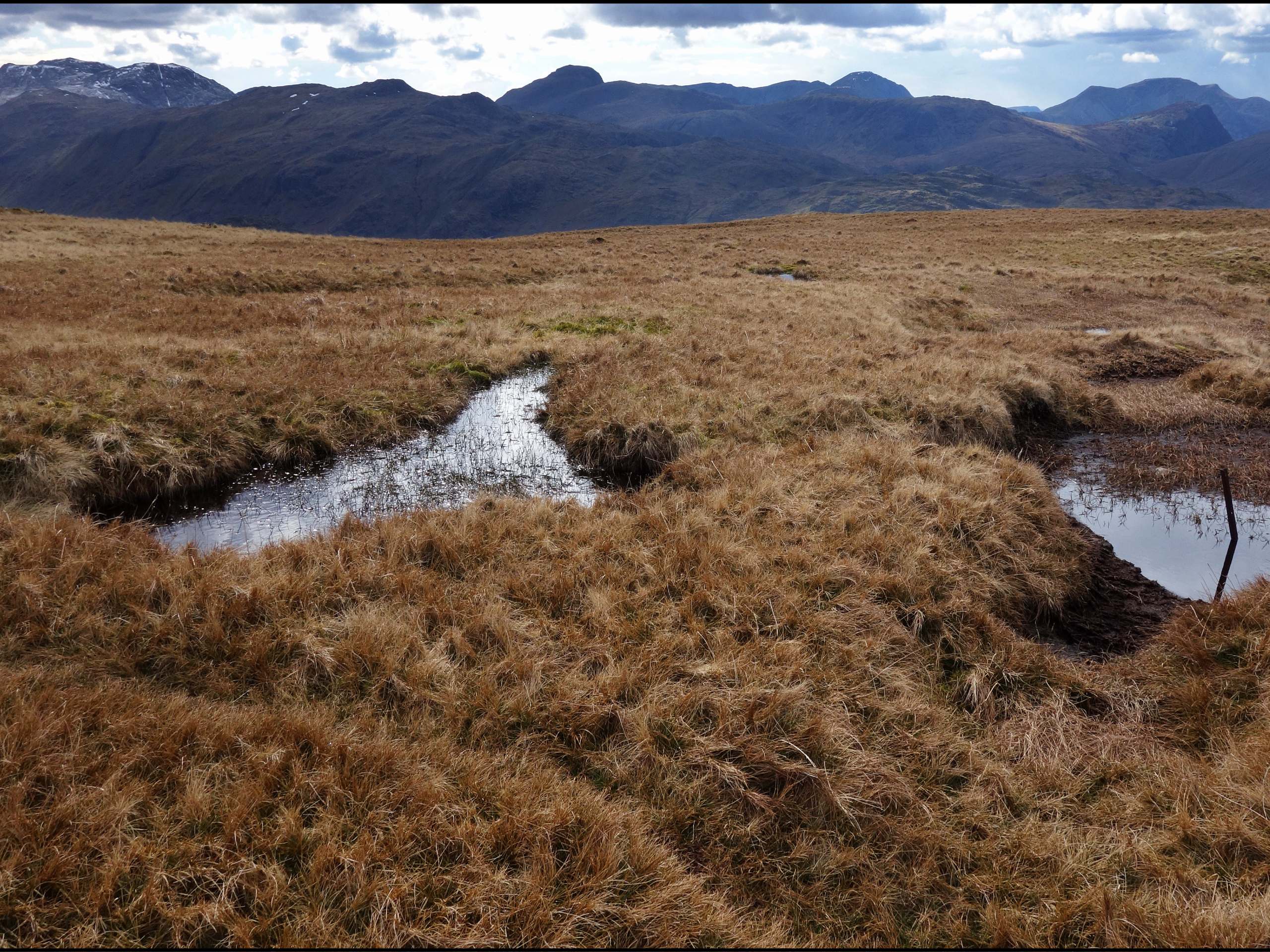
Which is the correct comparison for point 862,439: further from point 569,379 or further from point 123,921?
point 123,921

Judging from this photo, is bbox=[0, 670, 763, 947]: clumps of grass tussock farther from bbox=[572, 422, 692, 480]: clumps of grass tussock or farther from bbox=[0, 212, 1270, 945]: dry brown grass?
bbox=[572, 422, 692, 480]: clumps of grass tussock

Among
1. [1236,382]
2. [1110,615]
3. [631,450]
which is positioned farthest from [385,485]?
[1236,382]

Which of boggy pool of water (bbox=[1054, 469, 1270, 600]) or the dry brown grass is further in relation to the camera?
boggy pool of water (bbox=[1054, 469, 1270, 600])

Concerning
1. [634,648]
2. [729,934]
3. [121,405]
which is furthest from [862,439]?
[121,405]

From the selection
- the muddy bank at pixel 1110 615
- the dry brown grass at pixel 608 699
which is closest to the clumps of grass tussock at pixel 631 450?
the dry brown grass at pixel 608 699

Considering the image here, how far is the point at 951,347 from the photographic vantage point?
65.5 ft

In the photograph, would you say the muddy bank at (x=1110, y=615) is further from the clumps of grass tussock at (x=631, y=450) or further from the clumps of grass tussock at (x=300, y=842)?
the clumps of grass tussock at (x=631, y=450)

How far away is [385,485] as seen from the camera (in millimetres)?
11312

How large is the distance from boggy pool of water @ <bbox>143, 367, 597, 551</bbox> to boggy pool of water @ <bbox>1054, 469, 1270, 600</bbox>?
28.3ft

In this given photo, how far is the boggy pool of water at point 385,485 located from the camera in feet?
32.0

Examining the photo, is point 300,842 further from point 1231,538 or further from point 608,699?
point 1231,538

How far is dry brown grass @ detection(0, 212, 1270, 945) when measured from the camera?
423 centimetres

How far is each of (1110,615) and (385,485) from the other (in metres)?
11.0

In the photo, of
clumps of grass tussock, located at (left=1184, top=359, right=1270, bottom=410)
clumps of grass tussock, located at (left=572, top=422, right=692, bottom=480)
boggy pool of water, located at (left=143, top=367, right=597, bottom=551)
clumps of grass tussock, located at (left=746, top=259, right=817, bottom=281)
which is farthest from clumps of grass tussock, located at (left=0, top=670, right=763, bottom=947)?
clumps of grass tussock, located at (left=746, top=259, right=817, bottom=281)
